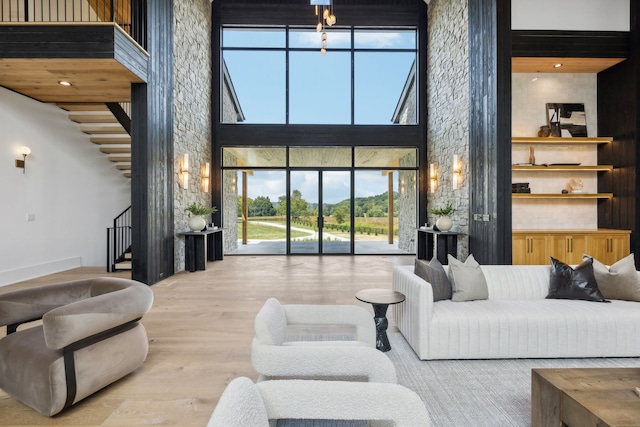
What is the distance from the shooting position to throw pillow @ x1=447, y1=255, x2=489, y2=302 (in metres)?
3.08

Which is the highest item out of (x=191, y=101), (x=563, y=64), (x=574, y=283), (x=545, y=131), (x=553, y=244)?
(x=563, y=64)

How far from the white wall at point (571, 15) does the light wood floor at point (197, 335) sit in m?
5.02

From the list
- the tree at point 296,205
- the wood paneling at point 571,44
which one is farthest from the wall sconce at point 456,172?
the tree at point 296,205

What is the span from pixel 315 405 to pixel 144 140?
5222 mm

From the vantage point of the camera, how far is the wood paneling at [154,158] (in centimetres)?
518

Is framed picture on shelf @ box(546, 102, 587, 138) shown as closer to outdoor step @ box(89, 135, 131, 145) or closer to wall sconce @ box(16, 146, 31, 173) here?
outdoor step @ box(89, 135, 131, 145)

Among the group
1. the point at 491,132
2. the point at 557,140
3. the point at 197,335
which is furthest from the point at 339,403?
the point at 557,140

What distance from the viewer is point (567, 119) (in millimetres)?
6004

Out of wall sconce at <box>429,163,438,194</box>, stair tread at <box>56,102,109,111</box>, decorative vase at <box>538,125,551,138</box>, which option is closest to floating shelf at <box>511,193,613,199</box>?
decorative vase at <box>538,125,551,138</box>

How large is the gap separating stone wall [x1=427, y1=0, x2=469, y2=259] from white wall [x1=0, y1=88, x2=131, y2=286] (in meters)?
7.28

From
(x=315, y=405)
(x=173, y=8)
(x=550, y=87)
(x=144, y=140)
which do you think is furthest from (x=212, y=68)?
(x=315, y=405)

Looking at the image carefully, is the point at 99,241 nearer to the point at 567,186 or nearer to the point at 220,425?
the point at 220,425

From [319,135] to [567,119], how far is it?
545cm

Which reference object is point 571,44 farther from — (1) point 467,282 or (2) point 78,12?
(2) point 78,12
